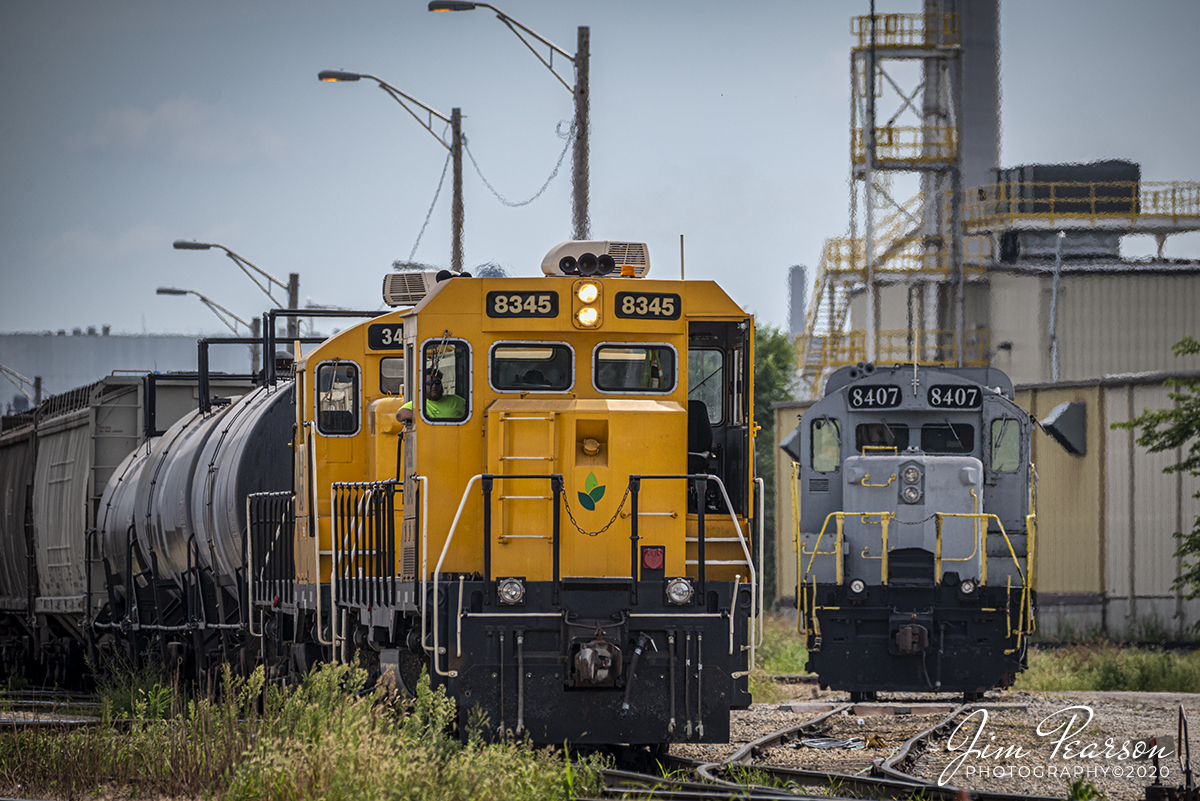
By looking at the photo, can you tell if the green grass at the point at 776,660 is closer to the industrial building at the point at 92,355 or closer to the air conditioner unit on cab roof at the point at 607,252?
the air conditioner unit on cab roof at the point at 607,252

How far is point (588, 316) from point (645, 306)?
1.55ft

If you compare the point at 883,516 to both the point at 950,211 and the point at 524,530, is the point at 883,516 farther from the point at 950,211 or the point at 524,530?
the point at 950,211

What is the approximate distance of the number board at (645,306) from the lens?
37.7 ft

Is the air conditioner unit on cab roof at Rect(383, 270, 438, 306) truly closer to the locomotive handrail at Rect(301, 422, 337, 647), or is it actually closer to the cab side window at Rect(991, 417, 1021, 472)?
the locomotive handrail at Rect(301, 422, 337, 647)

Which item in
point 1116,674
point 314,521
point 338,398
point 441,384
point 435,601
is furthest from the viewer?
point 1116,674

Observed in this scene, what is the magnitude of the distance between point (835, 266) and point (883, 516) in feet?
80.0

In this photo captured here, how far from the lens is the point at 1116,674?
2059 cm

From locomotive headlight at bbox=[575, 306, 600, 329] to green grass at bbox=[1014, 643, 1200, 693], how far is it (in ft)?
36.6

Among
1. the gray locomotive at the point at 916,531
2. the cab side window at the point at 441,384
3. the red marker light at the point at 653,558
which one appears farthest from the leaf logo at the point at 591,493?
the gray locomotive at the point at 916,531

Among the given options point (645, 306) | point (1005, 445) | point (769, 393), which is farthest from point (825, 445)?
point (769, 393)

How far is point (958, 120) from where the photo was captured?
4022 centimetres

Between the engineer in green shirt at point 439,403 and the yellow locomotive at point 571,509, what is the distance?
0.01 m

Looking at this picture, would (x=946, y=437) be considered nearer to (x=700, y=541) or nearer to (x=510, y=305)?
(x=700, y=541)

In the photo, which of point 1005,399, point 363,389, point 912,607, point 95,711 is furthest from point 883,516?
point 95,711
